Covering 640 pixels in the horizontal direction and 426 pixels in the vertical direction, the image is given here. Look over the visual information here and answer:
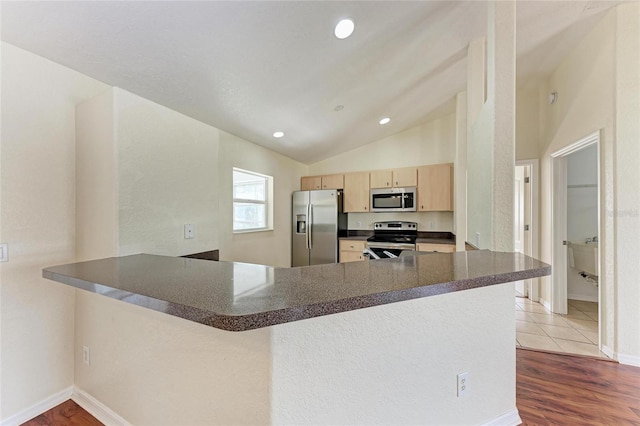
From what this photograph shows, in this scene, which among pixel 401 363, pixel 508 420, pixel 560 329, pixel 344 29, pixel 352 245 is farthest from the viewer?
pixel 352 245

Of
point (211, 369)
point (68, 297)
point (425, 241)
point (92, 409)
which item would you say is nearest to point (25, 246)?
point (68, 297)

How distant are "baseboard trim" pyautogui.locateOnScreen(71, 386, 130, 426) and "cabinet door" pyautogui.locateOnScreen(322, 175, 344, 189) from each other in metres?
4.00

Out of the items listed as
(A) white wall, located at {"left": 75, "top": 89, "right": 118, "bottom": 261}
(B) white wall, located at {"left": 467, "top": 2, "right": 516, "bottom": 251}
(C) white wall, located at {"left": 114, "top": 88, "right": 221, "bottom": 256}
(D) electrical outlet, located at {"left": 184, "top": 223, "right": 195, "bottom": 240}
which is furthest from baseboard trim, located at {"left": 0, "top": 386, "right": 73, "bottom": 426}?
(B) white wall, located at {"left": 467, "top": 2, "right": 516, "bottom": 251}

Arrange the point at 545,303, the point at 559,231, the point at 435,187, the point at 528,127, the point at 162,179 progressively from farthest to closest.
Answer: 1. the point at 435,187
2. the point at 528,127
3. the point at 545,303
4. the point at 559,231
5. the point at 162,179

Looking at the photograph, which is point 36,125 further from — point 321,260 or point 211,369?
point 321,260

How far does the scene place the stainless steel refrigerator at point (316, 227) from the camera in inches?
187

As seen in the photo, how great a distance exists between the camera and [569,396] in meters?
1.87

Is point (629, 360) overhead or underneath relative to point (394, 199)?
underneath

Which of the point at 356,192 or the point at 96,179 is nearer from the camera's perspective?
the point at 96,179

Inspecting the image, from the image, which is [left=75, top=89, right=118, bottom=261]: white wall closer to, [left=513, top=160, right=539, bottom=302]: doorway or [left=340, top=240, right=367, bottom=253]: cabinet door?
[left=340, top=240, right=367, bottom=253]: cabinet door

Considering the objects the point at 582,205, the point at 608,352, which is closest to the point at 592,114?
the point at 582,205

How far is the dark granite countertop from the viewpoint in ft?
2.55

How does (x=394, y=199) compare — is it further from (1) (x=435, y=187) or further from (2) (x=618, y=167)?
(2) (x=618, y=167)

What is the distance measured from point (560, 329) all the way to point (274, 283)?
3476 mm
